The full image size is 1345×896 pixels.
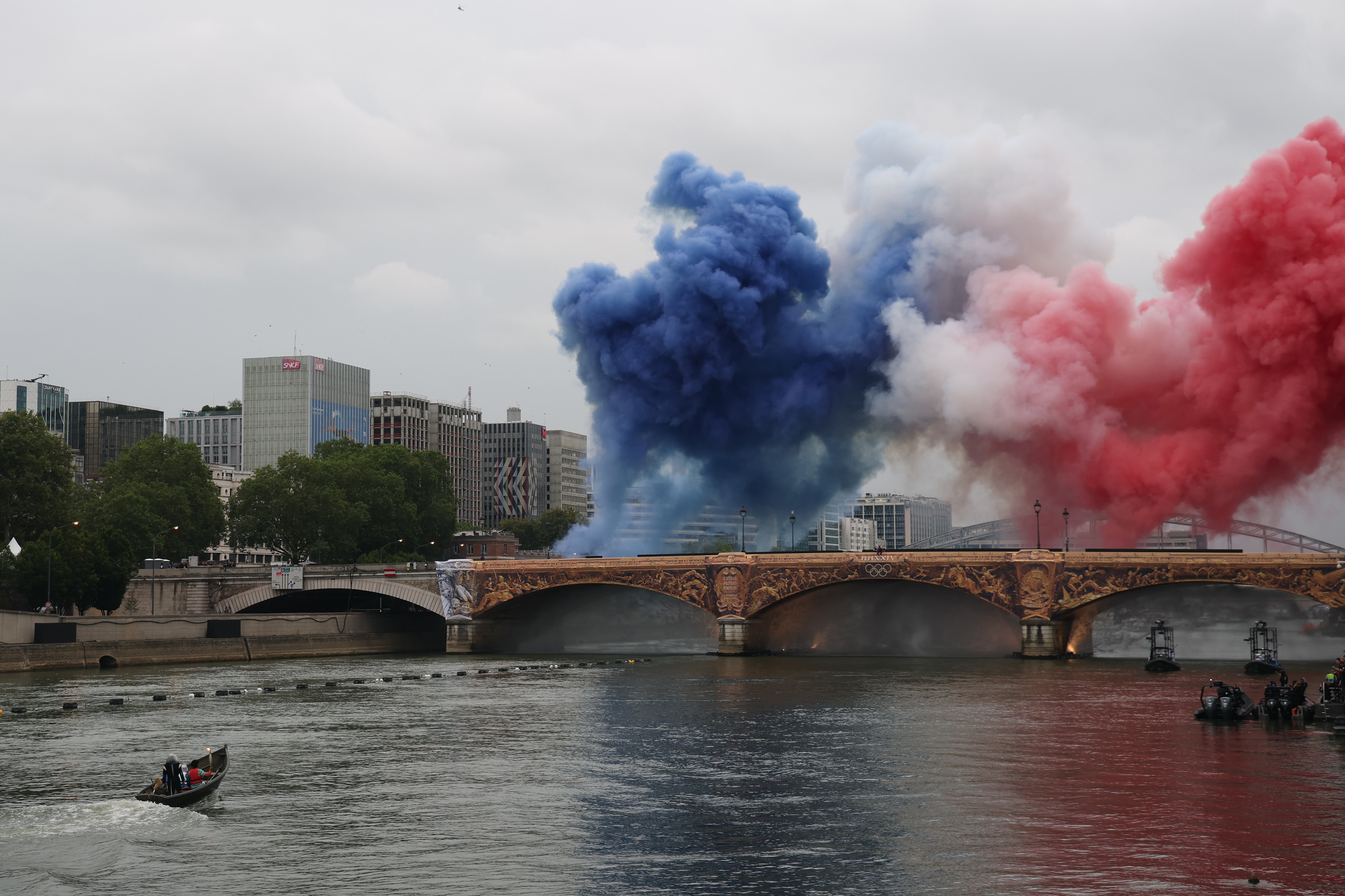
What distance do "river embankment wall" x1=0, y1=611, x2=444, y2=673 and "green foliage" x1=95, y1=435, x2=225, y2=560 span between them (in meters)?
16.2

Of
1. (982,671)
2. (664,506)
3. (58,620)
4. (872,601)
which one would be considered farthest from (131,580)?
(982,671)

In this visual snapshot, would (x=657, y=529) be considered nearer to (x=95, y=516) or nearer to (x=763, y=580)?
(x=763, y=580)

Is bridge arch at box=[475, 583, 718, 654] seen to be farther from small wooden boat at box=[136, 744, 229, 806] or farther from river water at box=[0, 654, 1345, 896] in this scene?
small wooden boat at box=[136, 744, 229, 806]

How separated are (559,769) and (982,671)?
43.5m

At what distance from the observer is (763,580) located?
9762cm

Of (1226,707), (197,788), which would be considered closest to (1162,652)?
(1226,707)

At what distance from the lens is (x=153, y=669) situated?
87.4 m

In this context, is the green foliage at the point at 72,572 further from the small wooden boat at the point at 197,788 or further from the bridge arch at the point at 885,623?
the small wooden boat at the point at 197,788

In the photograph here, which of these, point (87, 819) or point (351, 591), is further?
point (351, 591)

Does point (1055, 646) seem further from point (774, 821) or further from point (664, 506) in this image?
point (774, 821)

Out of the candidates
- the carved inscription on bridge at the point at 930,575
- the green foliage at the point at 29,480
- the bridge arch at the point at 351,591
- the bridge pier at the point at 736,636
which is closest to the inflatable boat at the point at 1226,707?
the carved inscription on bridge at the point at 930,575

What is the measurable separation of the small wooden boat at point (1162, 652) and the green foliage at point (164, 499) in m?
80.8

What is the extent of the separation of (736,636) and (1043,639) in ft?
70.5

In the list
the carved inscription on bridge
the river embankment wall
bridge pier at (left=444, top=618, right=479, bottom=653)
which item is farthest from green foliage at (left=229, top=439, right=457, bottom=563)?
the carved inscription on bridge
